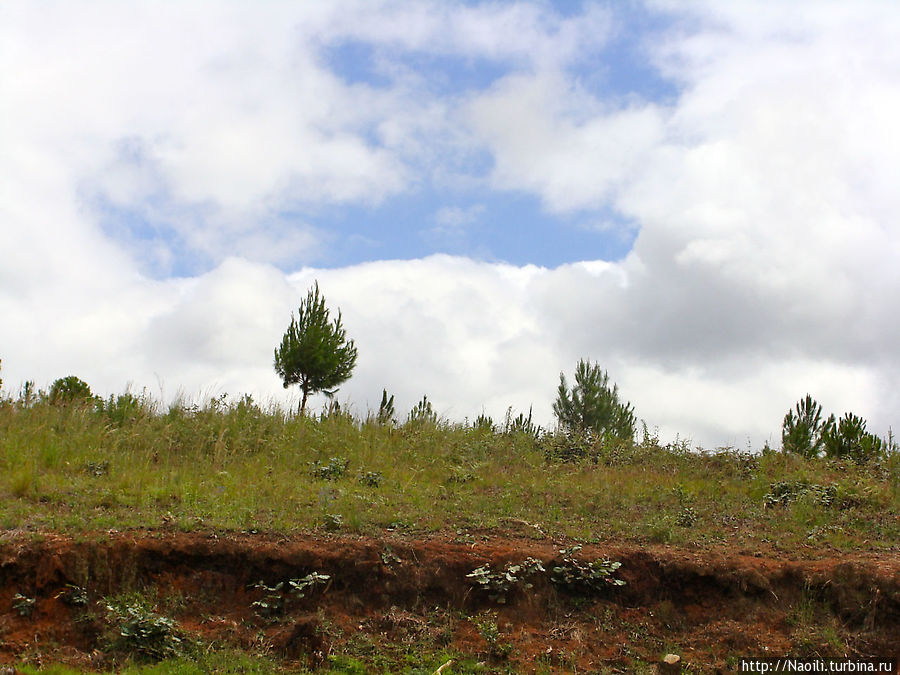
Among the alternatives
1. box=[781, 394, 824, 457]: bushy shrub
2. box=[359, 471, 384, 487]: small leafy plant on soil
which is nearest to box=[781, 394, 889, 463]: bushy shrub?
box=[781, 394, 824, 457]: bushy shrub

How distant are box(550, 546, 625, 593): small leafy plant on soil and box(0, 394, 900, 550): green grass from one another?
0.92 m

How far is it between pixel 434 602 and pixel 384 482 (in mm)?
3447

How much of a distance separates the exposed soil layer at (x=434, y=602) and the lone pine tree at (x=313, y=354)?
13773 mm

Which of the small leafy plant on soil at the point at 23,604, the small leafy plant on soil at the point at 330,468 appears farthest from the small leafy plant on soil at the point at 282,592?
the small leafy plant on soil at the point at 330,468

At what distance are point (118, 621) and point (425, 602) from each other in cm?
286

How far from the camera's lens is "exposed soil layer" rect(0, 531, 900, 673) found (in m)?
7.14

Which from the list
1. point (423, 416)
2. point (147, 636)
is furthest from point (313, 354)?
point (147, 636)

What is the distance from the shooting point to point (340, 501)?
9688 mm

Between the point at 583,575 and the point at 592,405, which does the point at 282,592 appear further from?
the point at 592,405

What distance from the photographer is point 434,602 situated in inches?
309

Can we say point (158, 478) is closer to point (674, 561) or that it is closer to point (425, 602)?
point (425, 602)

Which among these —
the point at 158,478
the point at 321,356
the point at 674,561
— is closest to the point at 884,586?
the point at 674,561

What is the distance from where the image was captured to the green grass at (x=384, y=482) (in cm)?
910

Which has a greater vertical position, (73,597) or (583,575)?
(583,575)
